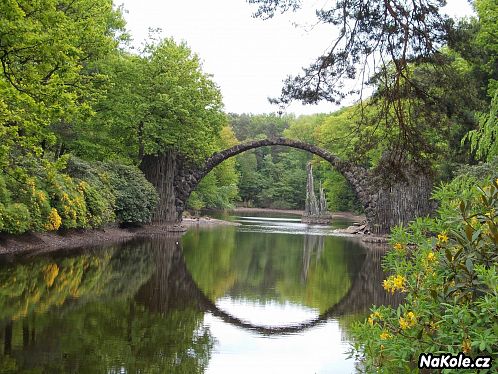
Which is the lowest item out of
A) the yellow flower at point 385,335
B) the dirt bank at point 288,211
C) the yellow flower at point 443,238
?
the dirt bank at point 288,211

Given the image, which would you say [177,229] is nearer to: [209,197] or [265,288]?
[265,288]

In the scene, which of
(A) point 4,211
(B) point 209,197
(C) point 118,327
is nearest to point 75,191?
(A) point 4,211

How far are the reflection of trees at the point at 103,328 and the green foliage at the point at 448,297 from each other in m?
2.68

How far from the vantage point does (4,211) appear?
13305 millimetres

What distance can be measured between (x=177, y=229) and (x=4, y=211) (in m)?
14.0

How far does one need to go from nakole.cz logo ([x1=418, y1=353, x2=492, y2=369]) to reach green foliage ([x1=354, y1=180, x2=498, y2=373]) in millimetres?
49

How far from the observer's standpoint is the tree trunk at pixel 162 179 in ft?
88.4

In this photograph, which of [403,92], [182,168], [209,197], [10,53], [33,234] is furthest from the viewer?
[209,197]

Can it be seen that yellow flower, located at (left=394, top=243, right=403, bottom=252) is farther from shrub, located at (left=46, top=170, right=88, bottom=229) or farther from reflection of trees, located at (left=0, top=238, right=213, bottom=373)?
shrub, located at (left=46, top=170, right=88, bottom=229)

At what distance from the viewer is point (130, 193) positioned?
22.8 meters

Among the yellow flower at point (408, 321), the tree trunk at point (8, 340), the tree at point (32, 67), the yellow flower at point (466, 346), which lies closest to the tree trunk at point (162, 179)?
the tree at point (32, 67)

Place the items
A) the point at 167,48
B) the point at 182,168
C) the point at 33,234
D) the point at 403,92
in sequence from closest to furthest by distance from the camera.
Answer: the point at 403,92 → the point at 33,234 → the point at 167,48 → the point at 182,168

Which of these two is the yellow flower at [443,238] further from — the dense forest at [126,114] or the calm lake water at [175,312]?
the dense forest at [126,114]

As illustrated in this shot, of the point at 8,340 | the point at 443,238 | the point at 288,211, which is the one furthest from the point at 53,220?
the point at 288,211
